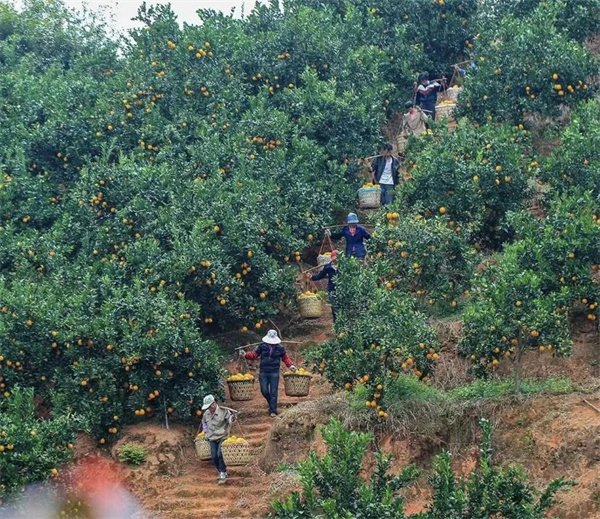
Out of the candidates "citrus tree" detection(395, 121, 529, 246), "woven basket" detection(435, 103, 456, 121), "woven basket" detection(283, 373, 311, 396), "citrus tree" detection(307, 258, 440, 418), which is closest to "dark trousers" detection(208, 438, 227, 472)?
"woven basket" detection(283, 373, 311, 396)

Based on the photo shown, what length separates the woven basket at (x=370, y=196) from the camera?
24547mm

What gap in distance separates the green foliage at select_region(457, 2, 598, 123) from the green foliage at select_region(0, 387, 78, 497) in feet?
31.8

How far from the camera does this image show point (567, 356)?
18.5 meters

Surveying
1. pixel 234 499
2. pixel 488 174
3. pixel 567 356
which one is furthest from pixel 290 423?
pixel 488 174

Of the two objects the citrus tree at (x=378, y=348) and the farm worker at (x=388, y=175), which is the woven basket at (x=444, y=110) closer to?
the farm worker at (x=388, y=175)

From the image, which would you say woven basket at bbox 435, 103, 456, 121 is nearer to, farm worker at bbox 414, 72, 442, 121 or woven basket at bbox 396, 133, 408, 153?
farm worker at bbox 414, 72, 442, 121

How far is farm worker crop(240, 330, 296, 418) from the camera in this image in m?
19.5

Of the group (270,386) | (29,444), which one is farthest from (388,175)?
(29,444)

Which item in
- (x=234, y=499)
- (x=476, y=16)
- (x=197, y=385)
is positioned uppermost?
(x=476, y=16)

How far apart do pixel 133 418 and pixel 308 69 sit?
8982 mm

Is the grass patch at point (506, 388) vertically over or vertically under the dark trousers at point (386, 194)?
under

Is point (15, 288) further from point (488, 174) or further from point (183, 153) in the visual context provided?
point (488, 174)

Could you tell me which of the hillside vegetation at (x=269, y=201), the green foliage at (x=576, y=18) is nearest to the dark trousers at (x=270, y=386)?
the hillside vegetation at (x=269, y=201)

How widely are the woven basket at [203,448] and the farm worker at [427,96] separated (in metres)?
10.5
